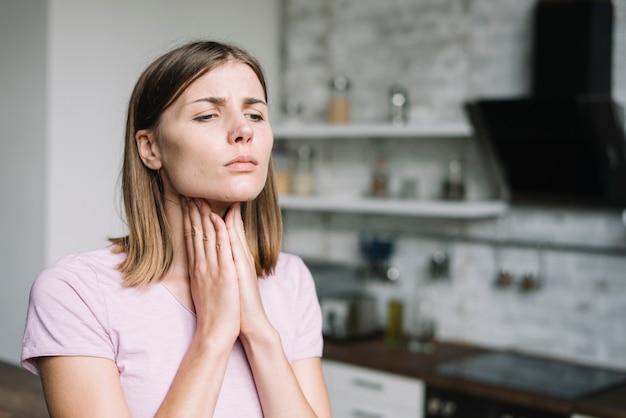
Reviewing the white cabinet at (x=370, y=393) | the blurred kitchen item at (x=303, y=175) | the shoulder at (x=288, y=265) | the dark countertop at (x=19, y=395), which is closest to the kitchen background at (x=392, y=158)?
the blurred kitchen item at (x=303, y=175)

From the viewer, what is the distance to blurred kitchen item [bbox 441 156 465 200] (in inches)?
135

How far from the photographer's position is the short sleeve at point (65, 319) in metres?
1.27

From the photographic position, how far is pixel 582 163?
306 centimetres

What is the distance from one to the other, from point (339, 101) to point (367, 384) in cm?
138

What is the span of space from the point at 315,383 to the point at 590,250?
6.59ft

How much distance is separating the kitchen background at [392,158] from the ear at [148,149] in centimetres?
179

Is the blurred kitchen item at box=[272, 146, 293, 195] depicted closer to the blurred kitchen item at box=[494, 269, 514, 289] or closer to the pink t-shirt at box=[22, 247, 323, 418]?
the blurred kitchen item at box=[494, 269, 514, 289]

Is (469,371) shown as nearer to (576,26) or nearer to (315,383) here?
(576,26)

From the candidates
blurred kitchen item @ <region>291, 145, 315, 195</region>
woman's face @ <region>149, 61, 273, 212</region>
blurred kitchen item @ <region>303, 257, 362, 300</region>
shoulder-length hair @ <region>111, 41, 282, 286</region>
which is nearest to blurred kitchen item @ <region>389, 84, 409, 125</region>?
blurred kitchen item @ <region>291, 145, 315, 195</region>

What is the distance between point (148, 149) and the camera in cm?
145

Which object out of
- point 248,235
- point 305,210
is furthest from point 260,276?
point 305,210

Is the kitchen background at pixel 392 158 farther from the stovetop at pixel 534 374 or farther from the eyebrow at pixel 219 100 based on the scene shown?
the eyebrow at pixel 219 100

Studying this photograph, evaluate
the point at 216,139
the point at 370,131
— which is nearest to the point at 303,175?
the point at 370,131

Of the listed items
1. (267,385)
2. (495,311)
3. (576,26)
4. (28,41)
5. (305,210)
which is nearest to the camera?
(267,385)
